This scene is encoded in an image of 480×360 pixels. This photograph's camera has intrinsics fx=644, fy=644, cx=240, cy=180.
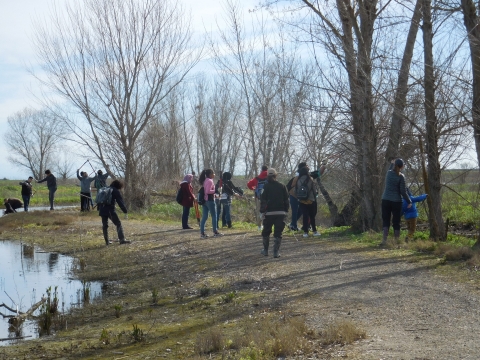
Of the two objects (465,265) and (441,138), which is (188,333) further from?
(441,138)

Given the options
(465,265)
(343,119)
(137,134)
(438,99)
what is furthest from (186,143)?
(465,265)

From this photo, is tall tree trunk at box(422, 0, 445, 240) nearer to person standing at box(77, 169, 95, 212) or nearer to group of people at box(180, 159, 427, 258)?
group of people at box(180, 159, 427, 258)

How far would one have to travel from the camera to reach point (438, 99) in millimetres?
13633

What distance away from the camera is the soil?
20.7ft

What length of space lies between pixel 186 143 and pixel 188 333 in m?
45.5

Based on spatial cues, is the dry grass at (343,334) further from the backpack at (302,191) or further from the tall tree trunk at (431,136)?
the backpack at (302,191)

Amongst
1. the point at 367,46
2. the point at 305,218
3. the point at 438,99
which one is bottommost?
the point at 305,218

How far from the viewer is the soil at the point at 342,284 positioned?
6.30 m

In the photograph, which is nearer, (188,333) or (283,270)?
(188,333)

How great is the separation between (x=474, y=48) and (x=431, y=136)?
264 cm

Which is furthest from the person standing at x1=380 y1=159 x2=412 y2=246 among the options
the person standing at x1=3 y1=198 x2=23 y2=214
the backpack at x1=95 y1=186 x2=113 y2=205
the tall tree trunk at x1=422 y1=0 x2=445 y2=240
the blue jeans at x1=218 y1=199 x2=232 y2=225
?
the person standing at x1=3 y1=198 x2=23 y2=214

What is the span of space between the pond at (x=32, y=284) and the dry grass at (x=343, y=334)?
4.27 meters

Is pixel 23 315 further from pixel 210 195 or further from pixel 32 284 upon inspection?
pixel 210 195

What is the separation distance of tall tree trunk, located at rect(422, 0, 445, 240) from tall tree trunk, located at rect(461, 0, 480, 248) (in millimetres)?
1256
